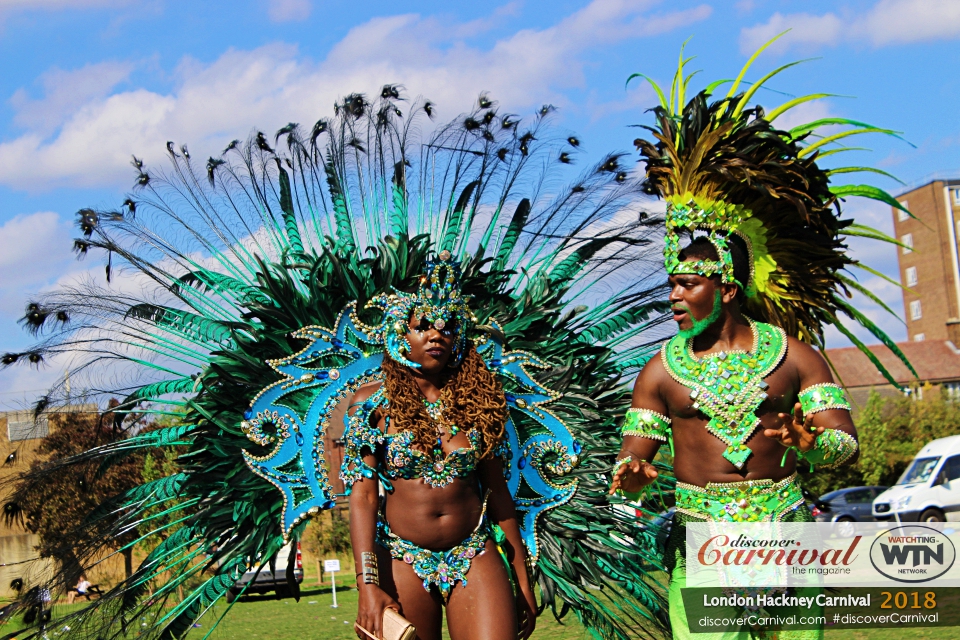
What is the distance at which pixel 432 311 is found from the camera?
465cm

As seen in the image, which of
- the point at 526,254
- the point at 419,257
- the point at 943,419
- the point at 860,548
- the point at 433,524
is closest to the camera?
the point at 860,548

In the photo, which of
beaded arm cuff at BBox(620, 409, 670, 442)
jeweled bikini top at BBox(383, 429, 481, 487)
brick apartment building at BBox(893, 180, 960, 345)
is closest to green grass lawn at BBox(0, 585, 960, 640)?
jeweled bikini top at BBox(383, 429, 481, 487)

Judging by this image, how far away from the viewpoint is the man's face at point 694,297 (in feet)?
13.1

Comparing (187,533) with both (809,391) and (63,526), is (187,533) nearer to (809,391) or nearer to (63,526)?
(63,526)

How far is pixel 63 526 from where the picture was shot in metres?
6.09

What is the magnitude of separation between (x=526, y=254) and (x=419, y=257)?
2.51 ft

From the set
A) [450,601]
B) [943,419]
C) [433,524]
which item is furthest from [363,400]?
[943,419]

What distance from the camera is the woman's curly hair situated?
15.0 feet

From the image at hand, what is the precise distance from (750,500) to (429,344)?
156cm

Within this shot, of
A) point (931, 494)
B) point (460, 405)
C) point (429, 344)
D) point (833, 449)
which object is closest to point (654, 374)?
point (833, 449)

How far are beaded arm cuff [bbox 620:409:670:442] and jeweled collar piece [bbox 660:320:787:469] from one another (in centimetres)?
17

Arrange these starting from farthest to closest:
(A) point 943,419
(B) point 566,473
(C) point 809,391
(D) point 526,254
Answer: (A) point 943,419 → (D) point 526,254 → (B) point 566,473 → (C) point 809,391

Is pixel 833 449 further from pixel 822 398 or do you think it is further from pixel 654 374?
pixel 654 374

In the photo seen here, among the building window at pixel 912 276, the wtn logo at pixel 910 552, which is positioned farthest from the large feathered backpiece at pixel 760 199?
the building window at pixel 912 276
